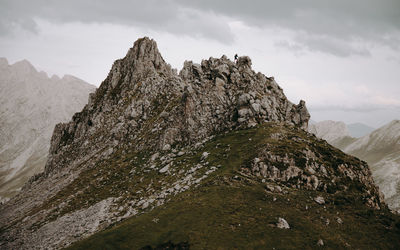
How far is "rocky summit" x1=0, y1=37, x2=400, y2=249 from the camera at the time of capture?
36.8 meters

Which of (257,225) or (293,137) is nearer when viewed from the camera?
(257,225)

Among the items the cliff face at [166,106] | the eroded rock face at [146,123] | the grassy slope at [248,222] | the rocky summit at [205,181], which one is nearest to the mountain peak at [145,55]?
the cliff face at [166,106]

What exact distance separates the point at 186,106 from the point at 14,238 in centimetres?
5898

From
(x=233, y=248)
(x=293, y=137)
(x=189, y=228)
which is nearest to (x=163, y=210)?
(x=189, y=228)

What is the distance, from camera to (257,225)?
119ft

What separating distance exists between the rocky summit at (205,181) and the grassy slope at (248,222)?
202 millimetres

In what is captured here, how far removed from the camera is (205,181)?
52.9 m

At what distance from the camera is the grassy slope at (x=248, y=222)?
33.8 m

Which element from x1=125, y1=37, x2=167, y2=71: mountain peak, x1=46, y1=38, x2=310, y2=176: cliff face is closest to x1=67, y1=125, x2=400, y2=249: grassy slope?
x1=46, y1=38, x2=310, y2=176: cliff face

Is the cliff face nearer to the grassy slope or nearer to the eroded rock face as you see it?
the eroded rock face

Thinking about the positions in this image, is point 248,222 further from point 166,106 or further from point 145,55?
point 145,55

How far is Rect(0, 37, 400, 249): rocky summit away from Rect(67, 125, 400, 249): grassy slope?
0.20 meters

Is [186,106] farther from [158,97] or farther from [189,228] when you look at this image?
[189,228]

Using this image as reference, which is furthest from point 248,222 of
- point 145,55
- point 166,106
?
point 145,55
